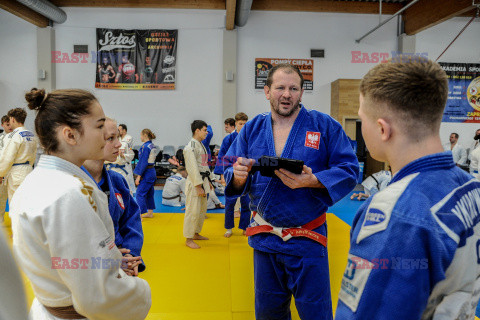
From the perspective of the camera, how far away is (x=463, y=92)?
10227mm

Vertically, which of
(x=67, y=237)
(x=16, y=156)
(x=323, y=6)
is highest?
(x=323, y=6)

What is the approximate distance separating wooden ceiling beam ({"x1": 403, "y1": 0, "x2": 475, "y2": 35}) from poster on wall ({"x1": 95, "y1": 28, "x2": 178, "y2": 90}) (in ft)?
23.1

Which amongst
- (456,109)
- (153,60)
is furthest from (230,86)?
(456,109)

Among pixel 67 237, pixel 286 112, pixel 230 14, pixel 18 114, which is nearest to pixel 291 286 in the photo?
pixel 286 112

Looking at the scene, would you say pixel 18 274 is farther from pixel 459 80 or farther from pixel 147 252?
pixel 459 80

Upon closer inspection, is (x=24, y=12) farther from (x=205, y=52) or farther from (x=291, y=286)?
(x=291, y=286)

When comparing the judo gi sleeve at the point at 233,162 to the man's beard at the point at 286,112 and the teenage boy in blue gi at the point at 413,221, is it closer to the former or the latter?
the man's beard at the point at 286,112

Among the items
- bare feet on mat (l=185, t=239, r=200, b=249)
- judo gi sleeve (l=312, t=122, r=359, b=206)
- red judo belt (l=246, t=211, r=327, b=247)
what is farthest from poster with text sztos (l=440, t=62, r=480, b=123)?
red judo belt (l=246, t=211, r=327, b=247)

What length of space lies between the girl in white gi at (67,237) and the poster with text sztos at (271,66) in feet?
29.8

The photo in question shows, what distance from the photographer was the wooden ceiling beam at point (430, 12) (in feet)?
25.0

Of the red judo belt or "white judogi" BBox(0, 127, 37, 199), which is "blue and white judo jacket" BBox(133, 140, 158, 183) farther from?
the red judo belt

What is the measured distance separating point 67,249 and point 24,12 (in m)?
10.1

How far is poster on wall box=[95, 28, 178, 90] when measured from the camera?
9.81 metres

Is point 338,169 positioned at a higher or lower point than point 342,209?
higher
